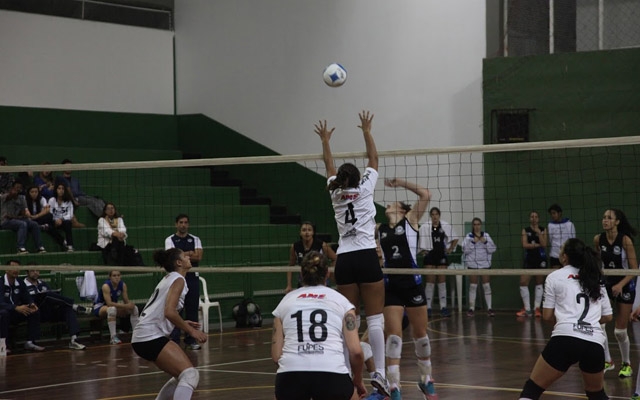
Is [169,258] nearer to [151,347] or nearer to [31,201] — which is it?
[151,347]

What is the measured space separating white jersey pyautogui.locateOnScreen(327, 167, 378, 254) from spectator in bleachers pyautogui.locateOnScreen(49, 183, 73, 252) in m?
9.53

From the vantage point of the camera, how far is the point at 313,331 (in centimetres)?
603

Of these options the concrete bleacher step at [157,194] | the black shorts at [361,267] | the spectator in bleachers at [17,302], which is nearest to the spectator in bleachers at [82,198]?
the concrete bleacher step at [157,194]

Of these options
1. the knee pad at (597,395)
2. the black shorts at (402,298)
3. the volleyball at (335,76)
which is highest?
the volleyball at (335,76)

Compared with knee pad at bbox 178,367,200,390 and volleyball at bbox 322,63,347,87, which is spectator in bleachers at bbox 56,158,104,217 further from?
knee pad at bbox 178,367,200,390

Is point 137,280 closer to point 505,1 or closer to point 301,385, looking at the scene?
point 505,1

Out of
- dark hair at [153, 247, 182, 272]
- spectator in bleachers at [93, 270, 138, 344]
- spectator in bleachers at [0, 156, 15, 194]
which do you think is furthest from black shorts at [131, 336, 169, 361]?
spectator in bleachers at [0, 156, 15, 194]

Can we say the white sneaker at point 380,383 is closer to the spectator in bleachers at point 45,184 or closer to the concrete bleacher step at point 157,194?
the spectator in bleachers at point 45,184

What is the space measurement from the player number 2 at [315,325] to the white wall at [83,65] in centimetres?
1584

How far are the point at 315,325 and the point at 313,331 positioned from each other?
4 centimetres

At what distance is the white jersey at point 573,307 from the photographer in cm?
719

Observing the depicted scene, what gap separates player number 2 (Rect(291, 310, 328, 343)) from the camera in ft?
19.7

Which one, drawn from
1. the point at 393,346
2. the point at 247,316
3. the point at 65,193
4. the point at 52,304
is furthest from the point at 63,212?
the point at 393,346

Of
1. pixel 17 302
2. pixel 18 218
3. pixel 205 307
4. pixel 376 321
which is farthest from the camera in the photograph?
pixel 18 218
